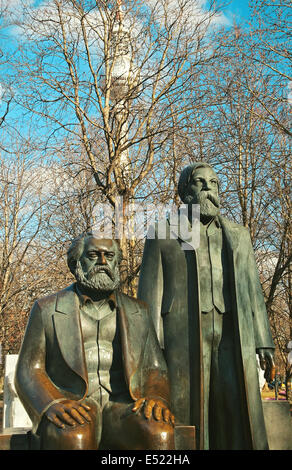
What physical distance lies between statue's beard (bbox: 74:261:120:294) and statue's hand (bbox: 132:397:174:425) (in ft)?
2.24

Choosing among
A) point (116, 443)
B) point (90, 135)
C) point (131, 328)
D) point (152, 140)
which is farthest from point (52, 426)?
point (90, 135)

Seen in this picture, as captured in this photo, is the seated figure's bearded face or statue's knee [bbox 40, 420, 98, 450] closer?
statue's knee [bbox 40, 420, 98, 450]

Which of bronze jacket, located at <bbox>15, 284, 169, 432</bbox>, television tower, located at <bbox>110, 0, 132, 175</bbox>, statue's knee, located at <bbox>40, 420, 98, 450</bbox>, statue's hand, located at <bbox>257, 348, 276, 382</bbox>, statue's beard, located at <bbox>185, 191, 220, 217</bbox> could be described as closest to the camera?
statue's knee, located at <bbox>40, 420, 98, 450</bbox>

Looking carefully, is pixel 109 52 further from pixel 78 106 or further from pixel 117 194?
pixel 117 194

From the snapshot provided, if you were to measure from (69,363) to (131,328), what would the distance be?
17.3 inches

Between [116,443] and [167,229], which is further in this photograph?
[167,229]

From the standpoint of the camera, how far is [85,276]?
12.2 ft

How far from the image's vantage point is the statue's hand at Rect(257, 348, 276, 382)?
15.0 ft

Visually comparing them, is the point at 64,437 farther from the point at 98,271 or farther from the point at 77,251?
the point at 77,251

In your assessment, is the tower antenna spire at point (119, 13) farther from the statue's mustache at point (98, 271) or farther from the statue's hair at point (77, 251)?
the statue's mustache at point (98, 271)

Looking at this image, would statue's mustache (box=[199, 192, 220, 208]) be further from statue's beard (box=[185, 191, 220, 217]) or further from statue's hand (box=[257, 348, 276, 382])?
statue's hand (box=[257, 348, 276, 382])

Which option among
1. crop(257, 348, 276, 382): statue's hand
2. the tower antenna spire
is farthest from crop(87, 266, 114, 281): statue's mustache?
the tower antenna spire

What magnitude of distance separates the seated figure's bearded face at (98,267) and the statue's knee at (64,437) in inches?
32.7

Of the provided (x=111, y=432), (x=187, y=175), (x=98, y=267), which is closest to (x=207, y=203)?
(x=187, y=175)
